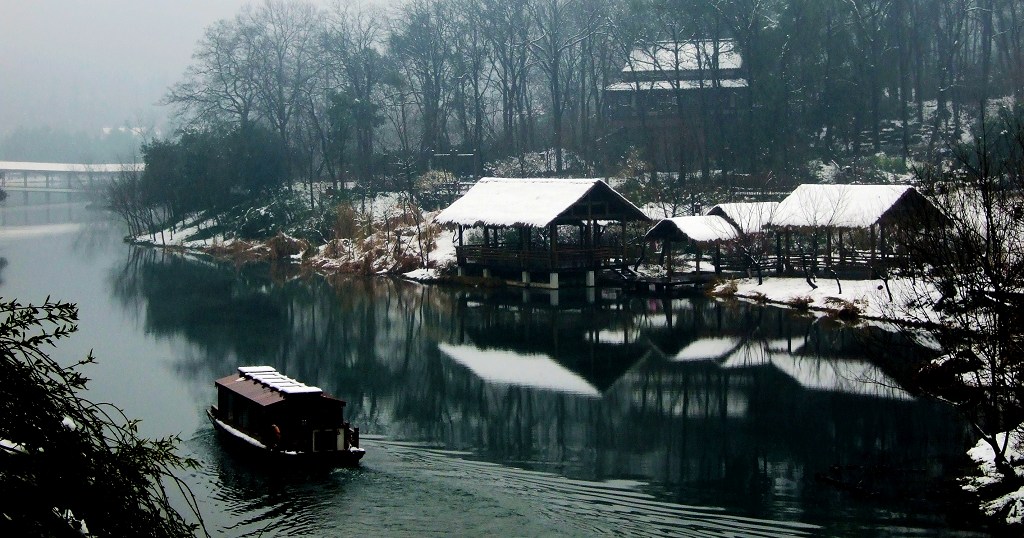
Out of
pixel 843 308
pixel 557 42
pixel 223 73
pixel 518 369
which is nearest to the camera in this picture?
pixel 518 369

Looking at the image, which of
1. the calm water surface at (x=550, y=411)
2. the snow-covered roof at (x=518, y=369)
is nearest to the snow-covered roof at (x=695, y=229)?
the calm water surface at (x=550, y=411)

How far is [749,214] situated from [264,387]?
75.7 ft

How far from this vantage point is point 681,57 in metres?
56.6

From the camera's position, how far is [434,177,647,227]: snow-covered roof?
36.9 metres

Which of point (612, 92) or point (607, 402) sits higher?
point (612, 92)

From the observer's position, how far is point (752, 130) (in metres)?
48.8

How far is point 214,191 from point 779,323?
38239 millimetres

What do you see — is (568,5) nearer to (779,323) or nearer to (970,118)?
(970,118)

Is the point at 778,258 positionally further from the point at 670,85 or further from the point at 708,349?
the point at 670,85

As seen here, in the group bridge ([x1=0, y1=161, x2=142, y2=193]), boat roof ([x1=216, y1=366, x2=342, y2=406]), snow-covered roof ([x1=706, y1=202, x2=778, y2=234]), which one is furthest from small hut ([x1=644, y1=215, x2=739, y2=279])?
bridge ([x1=0, y1=161, x2=142, y2=193])

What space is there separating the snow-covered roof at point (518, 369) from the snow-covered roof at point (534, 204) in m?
10.7

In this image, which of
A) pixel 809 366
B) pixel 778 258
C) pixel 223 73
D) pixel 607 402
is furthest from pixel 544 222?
pixel 223 73

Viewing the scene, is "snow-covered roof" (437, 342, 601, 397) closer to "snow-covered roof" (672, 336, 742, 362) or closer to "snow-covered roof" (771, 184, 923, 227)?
"snow-covered roof" (672, 336, 742, 362)

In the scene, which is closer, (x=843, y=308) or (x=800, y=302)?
(x=843, y=308)
